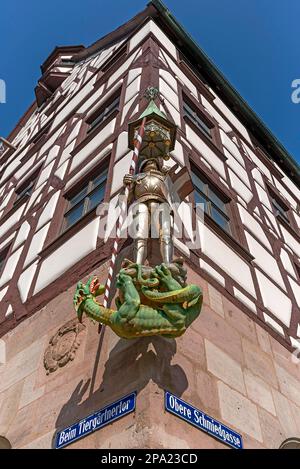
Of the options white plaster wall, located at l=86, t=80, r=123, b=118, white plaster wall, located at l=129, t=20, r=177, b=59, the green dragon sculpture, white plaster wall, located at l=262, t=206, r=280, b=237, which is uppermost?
white plaster wall, located at l=129, t=20, r=177, b=59

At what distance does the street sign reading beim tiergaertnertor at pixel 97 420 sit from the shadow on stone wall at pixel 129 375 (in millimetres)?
85

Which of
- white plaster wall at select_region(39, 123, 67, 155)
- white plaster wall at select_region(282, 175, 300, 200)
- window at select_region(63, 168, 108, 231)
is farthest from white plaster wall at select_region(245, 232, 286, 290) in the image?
white plaster wall at select_region(282, 175, 300, 200)

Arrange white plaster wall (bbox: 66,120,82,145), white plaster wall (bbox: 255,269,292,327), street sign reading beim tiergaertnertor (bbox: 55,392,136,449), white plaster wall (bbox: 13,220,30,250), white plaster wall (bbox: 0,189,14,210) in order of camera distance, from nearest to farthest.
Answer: street sign reading beim tiergaertnertor (bbox: 55,392,136,449), white plaster wall (bbox: 255,269,292,327), white plaster wall (bbox: 13,220,30,250), white plaster wall (bbox: 66,120,82,145), white plaster wall (bbox: 0,189,14,210)

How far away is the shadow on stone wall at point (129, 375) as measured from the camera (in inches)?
127

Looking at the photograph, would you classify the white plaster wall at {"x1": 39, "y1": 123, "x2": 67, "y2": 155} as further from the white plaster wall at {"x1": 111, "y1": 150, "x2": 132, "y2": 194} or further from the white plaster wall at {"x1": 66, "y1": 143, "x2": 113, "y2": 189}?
the white plaster wall at {"x1": 111, "y1": 150, "x2": 132, "y2": 194}

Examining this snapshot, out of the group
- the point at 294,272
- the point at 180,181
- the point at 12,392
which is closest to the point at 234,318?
the point at 180,181

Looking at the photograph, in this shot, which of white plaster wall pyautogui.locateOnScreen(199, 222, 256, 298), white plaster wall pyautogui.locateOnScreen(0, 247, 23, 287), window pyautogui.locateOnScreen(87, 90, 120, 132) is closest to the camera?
white plaster wall pyautogui.locateOnScreen(199, 222, 256, 298)

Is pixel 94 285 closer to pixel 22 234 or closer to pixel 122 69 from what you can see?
pixel 22 234

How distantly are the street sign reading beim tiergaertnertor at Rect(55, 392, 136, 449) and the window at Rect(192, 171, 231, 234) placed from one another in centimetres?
381

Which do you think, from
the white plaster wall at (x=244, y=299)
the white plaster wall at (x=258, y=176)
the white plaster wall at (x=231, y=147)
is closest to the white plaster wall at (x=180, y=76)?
the white plaster wall at (x=231, y=147)

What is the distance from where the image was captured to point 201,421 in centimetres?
321

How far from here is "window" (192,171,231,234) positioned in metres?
6.62

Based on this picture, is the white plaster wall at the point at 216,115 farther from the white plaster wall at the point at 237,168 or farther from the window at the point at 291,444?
the window at the point at 291,444

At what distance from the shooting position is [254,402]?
4.13 m
